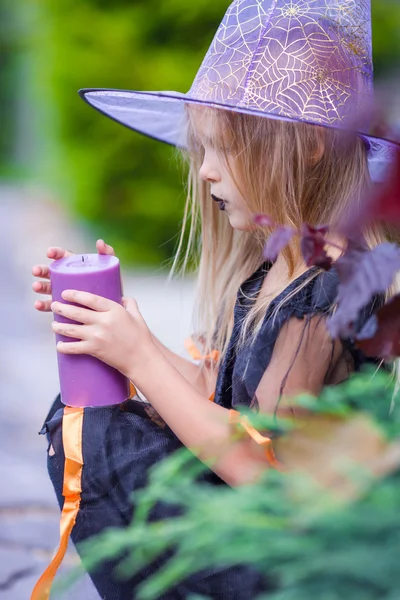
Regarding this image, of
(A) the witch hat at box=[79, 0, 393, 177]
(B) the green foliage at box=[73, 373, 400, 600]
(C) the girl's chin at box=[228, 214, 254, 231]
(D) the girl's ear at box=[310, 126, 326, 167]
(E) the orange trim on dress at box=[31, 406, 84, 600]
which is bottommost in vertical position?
(E) the orange trim on dress at box=[31, 406, 84, 600]

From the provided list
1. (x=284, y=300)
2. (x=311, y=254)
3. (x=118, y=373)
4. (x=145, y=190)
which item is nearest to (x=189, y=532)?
(x=311, y=254)

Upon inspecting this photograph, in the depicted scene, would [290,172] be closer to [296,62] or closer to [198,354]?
[296,62]

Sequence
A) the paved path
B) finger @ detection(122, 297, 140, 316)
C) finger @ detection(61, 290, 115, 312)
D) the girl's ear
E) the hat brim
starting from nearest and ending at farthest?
1. finger @ detection(61, 290, 115, 312)
2. finger @ detection(122, 297, 140, 316)
3. the girl's ear
4. the hat brim
5. the paved path

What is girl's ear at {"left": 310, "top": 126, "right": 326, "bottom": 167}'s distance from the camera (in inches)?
56.6

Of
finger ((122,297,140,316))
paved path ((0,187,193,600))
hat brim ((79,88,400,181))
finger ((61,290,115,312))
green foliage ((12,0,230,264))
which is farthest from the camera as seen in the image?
green foliage ((12,0,230,264))

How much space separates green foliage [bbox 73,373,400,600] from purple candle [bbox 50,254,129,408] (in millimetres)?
693

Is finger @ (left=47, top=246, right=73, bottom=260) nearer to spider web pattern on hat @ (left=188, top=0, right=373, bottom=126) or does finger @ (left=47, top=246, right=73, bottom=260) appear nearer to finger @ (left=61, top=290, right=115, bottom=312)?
finger @ (left=61, top=290, right=115, bottom=312)

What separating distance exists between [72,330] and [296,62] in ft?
1.91

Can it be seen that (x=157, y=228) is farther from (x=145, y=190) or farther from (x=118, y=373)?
(x=118, y=373)

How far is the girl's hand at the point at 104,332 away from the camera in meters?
1.23

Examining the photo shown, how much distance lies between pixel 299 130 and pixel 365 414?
0.94 m

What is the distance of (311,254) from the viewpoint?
688mm

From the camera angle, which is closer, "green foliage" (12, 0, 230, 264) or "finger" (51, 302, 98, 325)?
"finger" (51, 302, 98, 325)

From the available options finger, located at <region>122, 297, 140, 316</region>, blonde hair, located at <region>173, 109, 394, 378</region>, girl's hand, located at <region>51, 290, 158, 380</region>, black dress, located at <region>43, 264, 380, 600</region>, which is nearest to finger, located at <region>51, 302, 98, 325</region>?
girl's hand, located at <region>51, 290, 158, 380</region>
